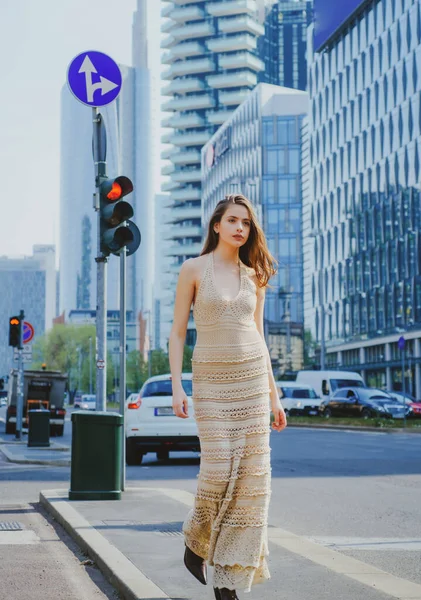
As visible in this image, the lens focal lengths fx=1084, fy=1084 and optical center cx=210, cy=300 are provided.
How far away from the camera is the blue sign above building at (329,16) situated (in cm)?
7800

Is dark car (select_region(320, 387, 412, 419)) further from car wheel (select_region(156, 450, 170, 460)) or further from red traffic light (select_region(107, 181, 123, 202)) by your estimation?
red traffic light (select_region(107, 181, 123, 202))

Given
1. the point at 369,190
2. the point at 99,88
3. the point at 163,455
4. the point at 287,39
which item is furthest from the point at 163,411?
the point at 287,39

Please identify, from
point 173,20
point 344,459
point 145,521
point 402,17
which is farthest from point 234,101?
point 145,521

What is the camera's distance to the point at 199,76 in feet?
515

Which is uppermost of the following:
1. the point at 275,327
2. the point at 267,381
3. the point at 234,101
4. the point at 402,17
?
the point at 234,101

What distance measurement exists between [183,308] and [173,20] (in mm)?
160028

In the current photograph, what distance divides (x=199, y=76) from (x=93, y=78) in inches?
5869

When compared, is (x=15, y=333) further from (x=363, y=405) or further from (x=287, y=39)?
(x=287, y=39)

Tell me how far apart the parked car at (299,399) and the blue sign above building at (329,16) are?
1354 inches

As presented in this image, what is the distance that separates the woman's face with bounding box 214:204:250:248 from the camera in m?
5.35

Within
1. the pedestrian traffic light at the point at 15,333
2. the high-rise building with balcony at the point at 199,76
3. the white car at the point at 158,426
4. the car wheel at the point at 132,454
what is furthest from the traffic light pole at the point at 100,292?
the high-rise building with balcony at the point at 199,76

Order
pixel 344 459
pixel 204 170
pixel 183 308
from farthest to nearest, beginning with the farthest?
pixel 204 170 → pixel 344 459 → pixel 183 308

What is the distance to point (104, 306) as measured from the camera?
11203mm

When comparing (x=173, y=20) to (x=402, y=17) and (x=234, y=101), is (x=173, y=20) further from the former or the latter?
(x=402, y=17)
